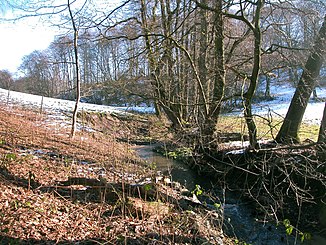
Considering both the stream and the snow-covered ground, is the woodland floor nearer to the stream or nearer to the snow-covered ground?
the stream

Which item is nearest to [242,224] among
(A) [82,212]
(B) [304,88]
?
(A) [82,212]

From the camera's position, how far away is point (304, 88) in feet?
26.5

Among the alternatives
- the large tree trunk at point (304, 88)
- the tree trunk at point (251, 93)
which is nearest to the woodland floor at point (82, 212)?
the tree trunk at point (251, 93)

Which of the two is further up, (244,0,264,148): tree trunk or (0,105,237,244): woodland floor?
(244,0,264,148): tree trunk

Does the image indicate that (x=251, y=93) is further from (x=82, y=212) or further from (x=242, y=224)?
(x=82, y=212)

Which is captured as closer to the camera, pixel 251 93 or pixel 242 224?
pixel 242 224

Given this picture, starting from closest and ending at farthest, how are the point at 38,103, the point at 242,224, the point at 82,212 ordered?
1. the point at 82,212
2. the point at 242,224
3. the point at 38,103

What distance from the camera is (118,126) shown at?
726 inches

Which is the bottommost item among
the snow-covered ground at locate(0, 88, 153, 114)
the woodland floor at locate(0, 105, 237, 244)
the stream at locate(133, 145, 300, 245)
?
the stream at locate(133, 145, 300, 245)

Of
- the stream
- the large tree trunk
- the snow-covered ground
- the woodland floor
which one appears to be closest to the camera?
the woodland floor

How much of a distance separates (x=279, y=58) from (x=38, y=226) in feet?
27.4

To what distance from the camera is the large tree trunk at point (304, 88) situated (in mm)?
7068

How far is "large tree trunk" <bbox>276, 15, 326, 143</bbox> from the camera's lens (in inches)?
278

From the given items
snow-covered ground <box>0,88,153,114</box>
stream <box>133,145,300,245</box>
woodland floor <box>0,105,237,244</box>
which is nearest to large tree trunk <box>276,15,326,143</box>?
stream <box>133,145,300,245</box>
